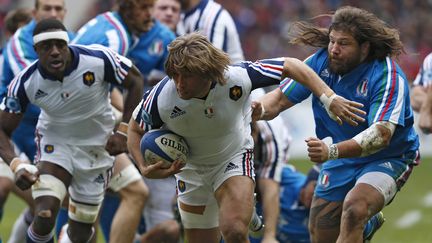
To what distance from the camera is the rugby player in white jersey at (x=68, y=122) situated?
8.12 meters

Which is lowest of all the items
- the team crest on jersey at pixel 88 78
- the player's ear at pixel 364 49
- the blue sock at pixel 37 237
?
→ the blue sock at pixel 37 237

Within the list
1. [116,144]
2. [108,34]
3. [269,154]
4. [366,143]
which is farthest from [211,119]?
[108,34]

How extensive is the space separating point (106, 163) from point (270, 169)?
166 centimetres

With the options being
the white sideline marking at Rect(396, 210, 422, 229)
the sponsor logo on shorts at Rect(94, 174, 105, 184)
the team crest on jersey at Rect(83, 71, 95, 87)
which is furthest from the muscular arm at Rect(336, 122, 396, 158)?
the white sideline marking at Rect(396, 210, 422, 229)

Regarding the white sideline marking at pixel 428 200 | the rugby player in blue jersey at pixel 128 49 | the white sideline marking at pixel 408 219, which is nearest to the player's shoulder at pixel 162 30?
the rugby player in blue jersey at pixel 128 49

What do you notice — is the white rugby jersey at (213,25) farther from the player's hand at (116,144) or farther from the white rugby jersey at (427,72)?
the player's hand at (116,144)

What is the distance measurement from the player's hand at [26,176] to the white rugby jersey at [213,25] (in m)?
3.72

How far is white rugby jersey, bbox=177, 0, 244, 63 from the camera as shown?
36.7 feet

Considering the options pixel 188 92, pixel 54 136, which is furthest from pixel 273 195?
pixel 188 92

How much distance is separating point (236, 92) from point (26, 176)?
1830 millimetres

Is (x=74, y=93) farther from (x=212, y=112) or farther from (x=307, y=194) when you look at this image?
(x=307, y=194)

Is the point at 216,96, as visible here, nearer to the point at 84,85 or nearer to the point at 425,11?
the point at 84,85

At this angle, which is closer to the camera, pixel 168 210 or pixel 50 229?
pixel 50 229

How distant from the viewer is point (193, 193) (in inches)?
294
